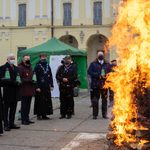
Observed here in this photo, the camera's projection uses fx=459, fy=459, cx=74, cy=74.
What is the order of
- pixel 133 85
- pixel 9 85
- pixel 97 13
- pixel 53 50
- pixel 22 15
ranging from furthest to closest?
pixel 22 15 < pixel 97 13 < pixel 53 50 < pixel 9 85 < pixel 133 85

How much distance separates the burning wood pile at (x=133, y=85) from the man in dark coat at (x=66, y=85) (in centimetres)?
461

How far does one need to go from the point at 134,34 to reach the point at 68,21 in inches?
1300

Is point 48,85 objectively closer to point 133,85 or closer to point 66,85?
point 66,85

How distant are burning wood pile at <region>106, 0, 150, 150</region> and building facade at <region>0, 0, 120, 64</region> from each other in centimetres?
3157

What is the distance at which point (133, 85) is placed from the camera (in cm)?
821

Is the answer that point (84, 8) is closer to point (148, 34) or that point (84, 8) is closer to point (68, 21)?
point (68, 21)

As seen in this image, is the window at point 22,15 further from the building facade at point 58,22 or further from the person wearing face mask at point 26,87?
the person wearing face mask at point 26,87

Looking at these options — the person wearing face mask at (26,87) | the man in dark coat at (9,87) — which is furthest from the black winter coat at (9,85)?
the person wearing face mask at (26,87)

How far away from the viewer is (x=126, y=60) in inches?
331

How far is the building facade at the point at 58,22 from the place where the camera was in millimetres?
40875

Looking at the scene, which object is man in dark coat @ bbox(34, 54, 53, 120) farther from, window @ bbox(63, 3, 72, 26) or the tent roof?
window @ bbox(63, 3, 72, 26)

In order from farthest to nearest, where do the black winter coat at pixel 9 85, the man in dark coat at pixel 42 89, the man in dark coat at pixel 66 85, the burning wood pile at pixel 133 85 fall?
the man in dark coat at pixel 66 85, the man in dark coat at pixel 42 89, the black winter coat at pixel 9 85, the burning wood pile at pixel 133 85

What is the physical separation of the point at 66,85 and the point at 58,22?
94.2 feet

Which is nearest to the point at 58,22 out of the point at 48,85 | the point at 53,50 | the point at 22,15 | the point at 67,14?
the point at 67,14
